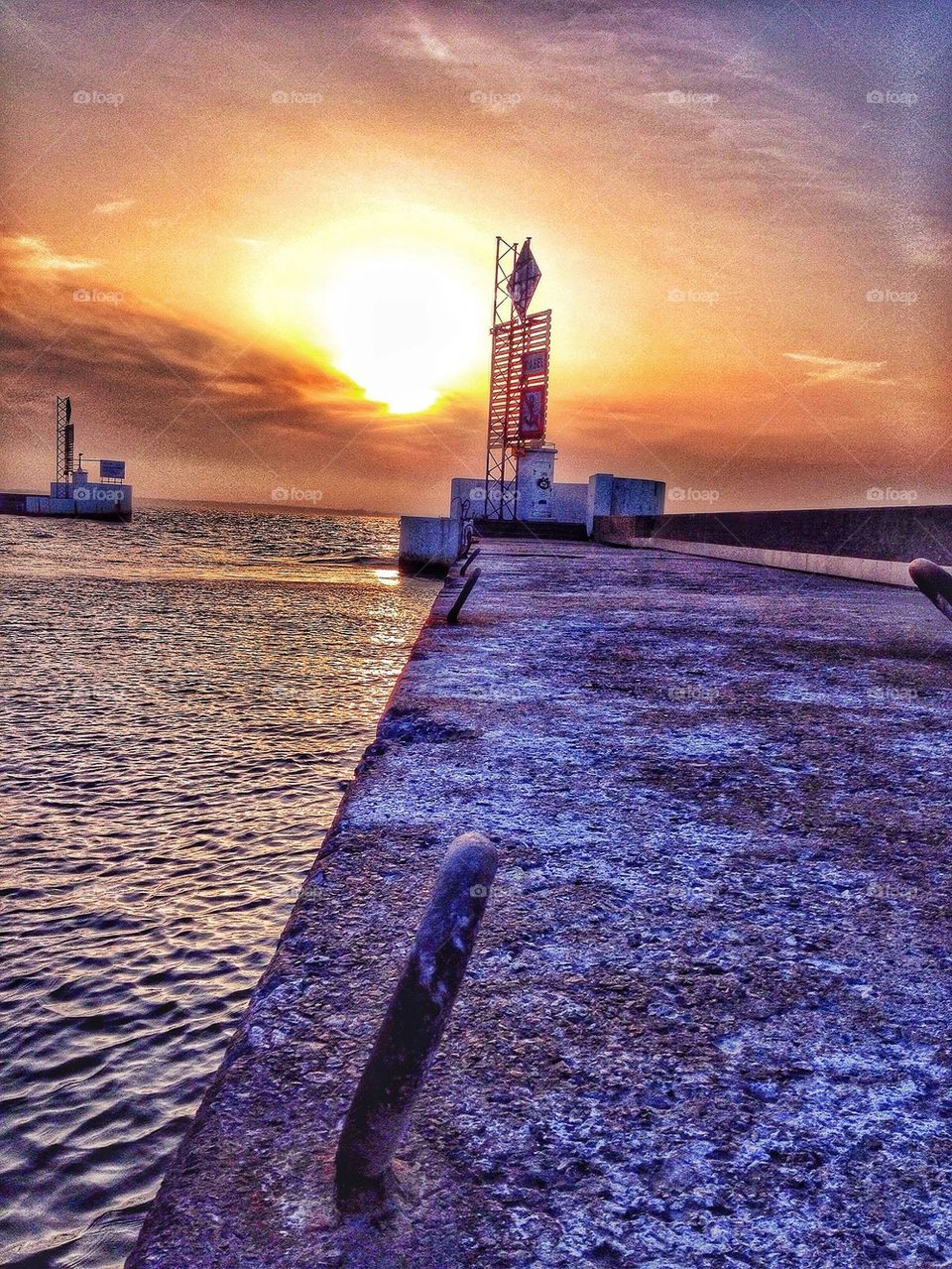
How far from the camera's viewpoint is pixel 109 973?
11.5 feet

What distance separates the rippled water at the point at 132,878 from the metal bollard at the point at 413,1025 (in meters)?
1.74

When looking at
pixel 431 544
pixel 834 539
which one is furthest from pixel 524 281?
pixel 834 539

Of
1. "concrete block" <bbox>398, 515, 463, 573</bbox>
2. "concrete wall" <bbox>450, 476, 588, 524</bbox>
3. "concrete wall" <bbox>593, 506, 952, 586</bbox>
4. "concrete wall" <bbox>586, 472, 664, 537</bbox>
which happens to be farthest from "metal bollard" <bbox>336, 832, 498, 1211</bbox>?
"concrete wall" <bbox>450, 476, 588, 524</bbox>

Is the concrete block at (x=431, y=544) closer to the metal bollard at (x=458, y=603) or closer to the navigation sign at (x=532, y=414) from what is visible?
the navigation sign at (x=532, y=414)

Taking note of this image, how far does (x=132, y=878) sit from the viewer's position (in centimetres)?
442

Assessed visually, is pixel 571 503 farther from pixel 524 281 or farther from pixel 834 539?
pixel 834 539

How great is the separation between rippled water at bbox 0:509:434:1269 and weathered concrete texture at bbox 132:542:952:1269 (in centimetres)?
136

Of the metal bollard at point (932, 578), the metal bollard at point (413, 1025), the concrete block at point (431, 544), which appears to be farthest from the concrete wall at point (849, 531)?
the concrete block at point (431, 544)

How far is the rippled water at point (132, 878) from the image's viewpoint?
254 cm

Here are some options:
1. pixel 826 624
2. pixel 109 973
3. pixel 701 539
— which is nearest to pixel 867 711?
pixel 826 624

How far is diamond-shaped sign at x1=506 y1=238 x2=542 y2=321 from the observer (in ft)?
144

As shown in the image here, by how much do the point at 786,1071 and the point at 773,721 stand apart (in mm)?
2096

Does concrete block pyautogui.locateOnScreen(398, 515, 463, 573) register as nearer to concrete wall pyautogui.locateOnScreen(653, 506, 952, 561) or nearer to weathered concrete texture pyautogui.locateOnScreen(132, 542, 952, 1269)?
concrete wall pyautogui.locateOnScreen(653, 506, 952, 561)

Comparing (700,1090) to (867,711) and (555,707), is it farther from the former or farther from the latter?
(867,711)
